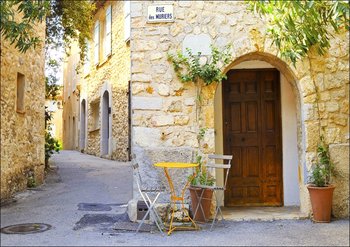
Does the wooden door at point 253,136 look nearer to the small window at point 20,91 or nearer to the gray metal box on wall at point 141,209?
the gray metal box on wall at point 141,209

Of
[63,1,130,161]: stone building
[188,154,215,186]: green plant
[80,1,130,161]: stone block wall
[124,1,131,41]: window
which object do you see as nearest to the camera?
[188,154,215,186]: green plant

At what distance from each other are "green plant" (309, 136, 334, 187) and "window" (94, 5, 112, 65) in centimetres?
978

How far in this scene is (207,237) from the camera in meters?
4.64

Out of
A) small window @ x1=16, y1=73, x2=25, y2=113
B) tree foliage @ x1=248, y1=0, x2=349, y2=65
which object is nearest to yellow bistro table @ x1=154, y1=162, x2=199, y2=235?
tree foliage @ x1=248, y1=0, x2=349, y2=65

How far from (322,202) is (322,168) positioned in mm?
461

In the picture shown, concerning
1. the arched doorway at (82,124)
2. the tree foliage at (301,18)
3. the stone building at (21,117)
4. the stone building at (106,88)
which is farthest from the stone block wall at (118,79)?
the tree foliage at (301,18)

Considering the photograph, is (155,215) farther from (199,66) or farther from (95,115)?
(95,115)

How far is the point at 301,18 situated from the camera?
430 cm

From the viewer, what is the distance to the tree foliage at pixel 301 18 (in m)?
3.75

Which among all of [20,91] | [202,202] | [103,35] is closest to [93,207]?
[202,202]

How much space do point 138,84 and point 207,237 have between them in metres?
2.16

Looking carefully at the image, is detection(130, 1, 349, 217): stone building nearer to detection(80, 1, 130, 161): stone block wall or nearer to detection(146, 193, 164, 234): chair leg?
detection(146, 193, 164, 234): chair leg

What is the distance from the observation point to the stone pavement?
447 cm

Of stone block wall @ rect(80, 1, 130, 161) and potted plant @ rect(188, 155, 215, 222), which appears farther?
stone block wall @ rect(80, 1, 130, 161)
